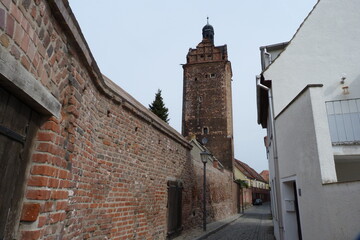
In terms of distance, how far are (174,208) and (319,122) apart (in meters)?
6.50

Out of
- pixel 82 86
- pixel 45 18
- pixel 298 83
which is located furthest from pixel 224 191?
pixel 45 18

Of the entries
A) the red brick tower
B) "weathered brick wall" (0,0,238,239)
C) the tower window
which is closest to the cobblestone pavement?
"weathered brick wall" (0,0,238,239)

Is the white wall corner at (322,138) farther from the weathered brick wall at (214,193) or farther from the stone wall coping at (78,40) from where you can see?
the weathered brick wall at (214,193)

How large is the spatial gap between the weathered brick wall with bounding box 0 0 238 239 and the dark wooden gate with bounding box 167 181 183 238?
1.78 ft

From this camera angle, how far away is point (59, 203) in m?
2.69

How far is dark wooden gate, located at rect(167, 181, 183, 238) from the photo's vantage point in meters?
9.08

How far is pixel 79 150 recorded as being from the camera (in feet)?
12.2

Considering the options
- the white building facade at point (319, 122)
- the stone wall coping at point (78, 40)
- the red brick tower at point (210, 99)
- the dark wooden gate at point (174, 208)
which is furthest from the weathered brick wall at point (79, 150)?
the red brick tower at point (210, 99)

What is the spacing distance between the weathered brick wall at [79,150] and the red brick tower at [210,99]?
64.6 ft

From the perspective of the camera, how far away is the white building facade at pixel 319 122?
4250 mm

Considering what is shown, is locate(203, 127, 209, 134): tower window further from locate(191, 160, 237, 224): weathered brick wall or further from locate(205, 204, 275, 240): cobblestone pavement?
locate(205, 204, 275, 240): cobblestone pavement

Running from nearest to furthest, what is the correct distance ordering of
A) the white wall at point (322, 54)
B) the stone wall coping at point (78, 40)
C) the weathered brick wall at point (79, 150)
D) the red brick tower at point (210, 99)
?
1. the weathered brick wall at point (79, 150)
2. the stone wall coping at point (78, 40)
3. the white wall at point (322, 54)
4. the red brick tower at point (210, 99)

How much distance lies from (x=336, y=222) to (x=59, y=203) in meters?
4.12

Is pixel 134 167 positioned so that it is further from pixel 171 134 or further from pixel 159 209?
pixel 171 134
